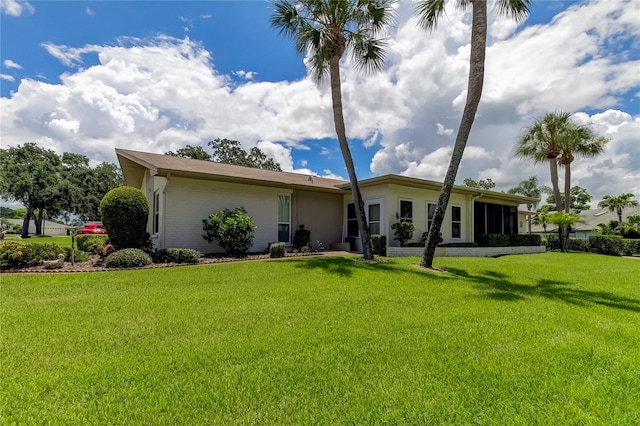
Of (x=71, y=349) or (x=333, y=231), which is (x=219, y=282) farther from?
(x=333, y=231)

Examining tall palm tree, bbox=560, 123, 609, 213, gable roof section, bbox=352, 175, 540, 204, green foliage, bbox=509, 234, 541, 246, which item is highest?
tall palm tree, bbox=560, 123, 609, 213

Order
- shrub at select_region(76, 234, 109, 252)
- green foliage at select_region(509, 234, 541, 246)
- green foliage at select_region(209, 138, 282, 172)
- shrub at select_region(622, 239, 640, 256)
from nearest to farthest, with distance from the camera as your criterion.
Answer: shrub at select_region(76, 234, 109, 252) → shrub at select_region(622, 239, 640, 256) → green foliage at select_region(509, 234, 541, 246) → green foliage at select_region(209, 138, 282, 172)

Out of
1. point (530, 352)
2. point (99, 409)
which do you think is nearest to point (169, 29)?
point (99, 409)

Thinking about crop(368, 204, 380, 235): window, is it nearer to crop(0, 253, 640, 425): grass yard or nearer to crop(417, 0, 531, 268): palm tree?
crop(417, 0, 531, 268): palm tree

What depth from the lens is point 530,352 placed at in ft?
12.3

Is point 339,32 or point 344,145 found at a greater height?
point 339,32

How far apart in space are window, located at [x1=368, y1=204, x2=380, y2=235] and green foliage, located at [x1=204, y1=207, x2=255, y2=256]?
223 inches

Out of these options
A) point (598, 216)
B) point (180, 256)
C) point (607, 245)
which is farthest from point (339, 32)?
point (598, 216)

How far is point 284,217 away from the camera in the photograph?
14883mm

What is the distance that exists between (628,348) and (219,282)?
7020 mm

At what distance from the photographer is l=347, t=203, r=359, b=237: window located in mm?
16031

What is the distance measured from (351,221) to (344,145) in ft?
19.3

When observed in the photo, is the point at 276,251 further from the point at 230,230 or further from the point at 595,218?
the point at 595,218

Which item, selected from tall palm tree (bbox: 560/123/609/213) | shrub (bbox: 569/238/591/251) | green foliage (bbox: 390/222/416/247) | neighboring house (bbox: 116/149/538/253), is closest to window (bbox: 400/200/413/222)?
neighboring house (bbox: 116/149/538/253)
